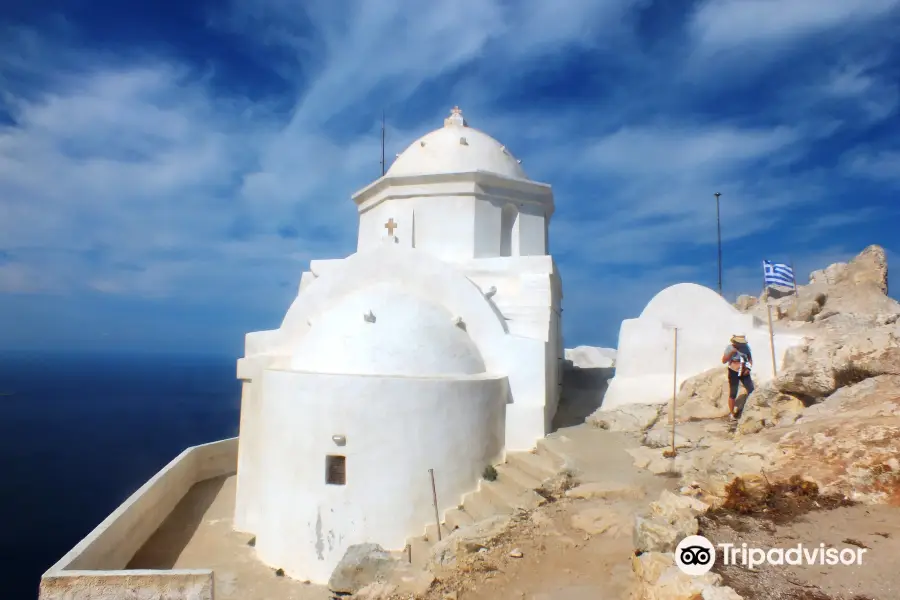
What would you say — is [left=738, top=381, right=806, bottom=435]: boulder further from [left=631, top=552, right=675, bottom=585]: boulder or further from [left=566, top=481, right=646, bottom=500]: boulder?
[left=631, top=552, right=675, bottom=585]: boulder

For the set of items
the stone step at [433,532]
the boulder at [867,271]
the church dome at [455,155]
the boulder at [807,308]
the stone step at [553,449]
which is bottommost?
the stone step at [433,532]

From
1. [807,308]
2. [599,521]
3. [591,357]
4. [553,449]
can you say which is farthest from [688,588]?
[591,357]

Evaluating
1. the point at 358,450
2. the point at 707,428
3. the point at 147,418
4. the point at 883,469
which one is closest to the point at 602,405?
the point at 707,428

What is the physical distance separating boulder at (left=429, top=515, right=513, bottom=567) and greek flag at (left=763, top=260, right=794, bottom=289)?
9667 mm

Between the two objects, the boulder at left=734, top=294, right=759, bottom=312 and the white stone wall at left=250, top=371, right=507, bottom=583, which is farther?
the boulder at left=734, top=294, right=759, bottom=312

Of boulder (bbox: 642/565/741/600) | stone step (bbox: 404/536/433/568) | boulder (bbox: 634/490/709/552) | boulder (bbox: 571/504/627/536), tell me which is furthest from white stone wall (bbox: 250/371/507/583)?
boulder (bbox: 642/565/741/600)

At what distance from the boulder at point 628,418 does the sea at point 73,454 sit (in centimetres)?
1741

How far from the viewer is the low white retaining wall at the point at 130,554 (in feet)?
23.1

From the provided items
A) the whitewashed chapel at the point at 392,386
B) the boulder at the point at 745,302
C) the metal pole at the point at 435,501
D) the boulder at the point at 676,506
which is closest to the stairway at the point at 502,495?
the metal pole at the point at 435,501

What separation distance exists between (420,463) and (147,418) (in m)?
47.7

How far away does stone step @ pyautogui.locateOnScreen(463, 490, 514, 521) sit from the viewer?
26.0 feet

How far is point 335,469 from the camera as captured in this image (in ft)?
28.4

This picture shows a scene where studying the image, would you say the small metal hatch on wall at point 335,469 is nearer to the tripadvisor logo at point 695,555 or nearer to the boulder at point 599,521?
the boulder at point 599,521

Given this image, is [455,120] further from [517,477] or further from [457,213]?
[517,477]
